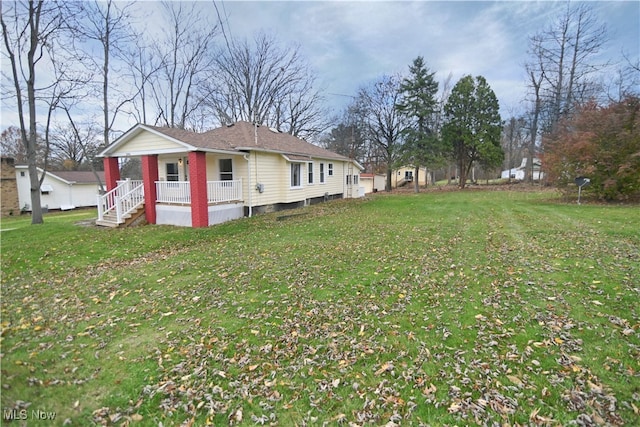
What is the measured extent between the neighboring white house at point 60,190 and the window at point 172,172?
15925 mm

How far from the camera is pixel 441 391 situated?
8.86 ft

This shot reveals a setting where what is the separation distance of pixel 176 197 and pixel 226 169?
2.87m

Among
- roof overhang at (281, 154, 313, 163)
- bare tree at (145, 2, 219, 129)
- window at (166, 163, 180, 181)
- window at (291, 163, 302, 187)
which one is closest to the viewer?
window at (166, 163, 180, 181)

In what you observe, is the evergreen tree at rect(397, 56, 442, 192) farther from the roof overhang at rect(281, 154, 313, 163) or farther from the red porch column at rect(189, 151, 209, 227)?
the red porch column at rect(189, 151, 209, 227)

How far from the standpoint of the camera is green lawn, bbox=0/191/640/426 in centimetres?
256

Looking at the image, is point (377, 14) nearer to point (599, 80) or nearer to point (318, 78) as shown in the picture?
point (318, 78)


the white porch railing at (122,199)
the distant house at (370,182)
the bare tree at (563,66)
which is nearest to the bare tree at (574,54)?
the bare tree at (563,66)

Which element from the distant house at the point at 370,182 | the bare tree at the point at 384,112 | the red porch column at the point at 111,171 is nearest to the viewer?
the red porch column at the point at 111,171

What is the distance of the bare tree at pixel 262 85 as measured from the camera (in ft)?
84.7

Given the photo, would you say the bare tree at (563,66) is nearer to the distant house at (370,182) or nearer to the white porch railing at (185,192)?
the distant house at (370,182)

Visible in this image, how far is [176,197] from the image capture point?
11711 mm

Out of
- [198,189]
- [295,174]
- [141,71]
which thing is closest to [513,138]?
[295,174]

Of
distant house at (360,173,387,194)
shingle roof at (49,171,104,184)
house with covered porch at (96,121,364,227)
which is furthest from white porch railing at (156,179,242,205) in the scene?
shingle roof at (49,171,104,184)

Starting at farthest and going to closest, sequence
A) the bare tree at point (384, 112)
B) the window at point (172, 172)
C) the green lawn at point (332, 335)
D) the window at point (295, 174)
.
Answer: the bare tree at point (384, 112) < the window at point (295, 174) < the window at point (172, 172) < the green lawn at point (332, 335)
